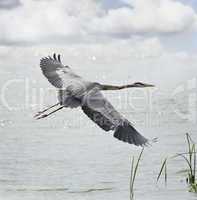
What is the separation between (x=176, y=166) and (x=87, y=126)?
38.3ft

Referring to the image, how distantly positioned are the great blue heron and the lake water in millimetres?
1557

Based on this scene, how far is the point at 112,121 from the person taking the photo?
10.6 metres

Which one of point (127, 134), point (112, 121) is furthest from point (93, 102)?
point (127, 134)

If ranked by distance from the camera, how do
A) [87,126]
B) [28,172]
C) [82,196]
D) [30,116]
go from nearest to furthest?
[82,196] < [28,172] < [87,126] < [30,116]

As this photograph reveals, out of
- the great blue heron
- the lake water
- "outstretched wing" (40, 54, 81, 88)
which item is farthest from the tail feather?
"outstretched wing" (40, 54, 81, 88)

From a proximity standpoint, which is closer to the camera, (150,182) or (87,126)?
(150,182)

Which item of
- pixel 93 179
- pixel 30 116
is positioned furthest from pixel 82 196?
pixel 30 116

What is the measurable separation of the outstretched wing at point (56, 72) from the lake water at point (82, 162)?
6.48 feet

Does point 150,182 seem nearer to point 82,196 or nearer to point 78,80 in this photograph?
point 82,196

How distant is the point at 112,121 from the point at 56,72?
115 inches

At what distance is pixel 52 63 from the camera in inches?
544

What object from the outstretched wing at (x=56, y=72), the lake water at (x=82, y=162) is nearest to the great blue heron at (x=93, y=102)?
the outstretched wing at (x=56, y=72)

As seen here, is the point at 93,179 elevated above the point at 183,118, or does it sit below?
below

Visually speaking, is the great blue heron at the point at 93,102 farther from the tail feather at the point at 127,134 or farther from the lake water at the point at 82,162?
the lake water at the point at 82,162
